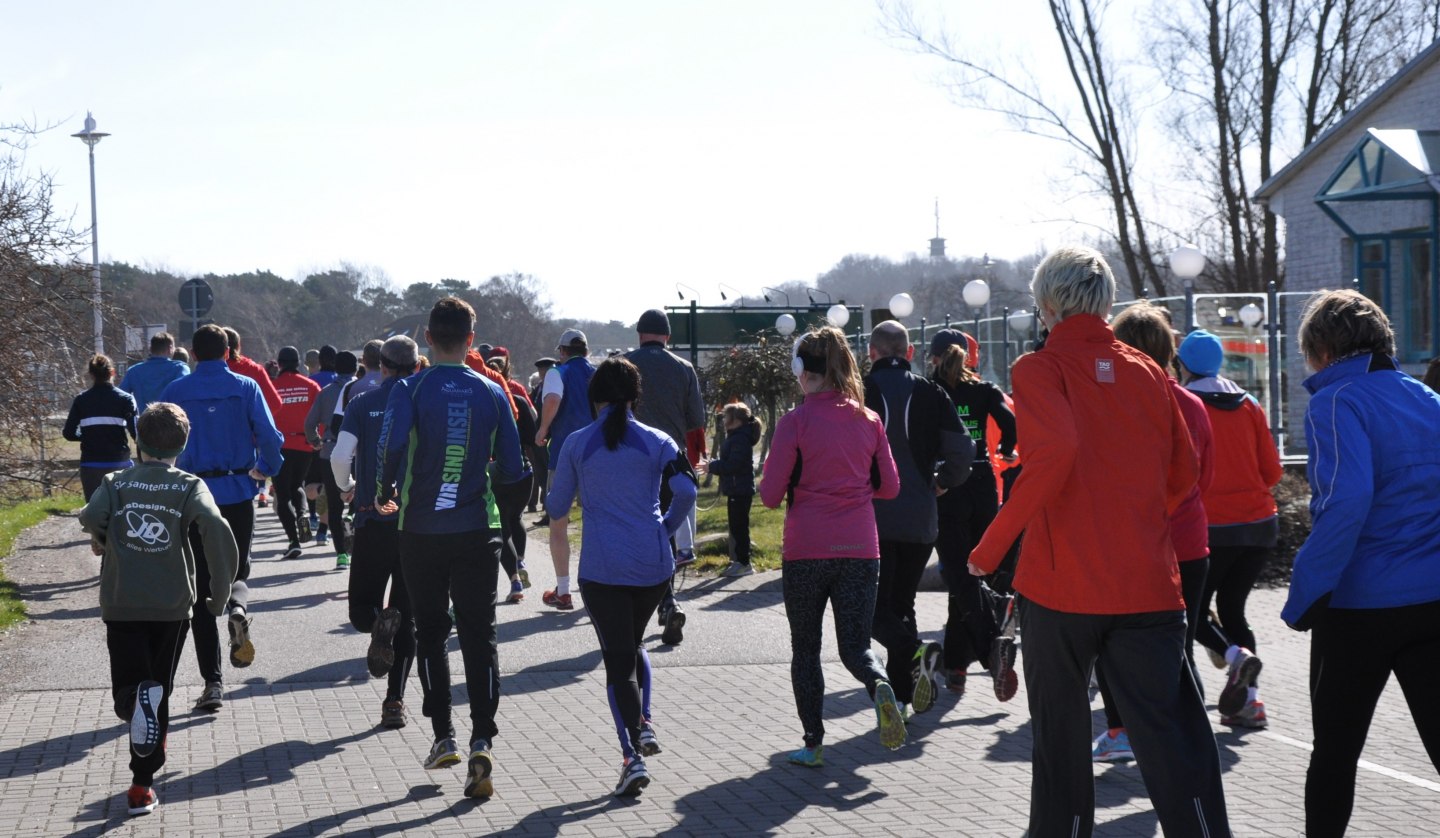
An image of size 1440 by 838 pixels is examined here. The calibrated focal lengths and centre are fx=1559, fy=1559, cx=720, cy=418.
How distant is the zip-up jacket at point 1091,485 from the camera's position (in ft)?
14.4

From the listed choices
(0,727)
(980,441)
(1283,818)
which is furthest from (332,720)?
(1283,818)

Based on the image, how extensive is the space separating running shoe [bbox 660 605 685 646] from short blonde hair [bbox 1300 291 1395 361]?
218 inches

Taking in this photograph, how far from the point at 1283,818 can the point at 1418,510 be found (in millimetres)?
1812

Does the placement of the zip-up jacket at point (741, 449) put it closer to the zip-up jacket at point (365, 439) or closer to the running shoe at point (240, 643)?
the zip-up jacket at point (365, 439)

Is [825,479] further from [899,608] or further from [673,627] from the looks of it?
[673,627]

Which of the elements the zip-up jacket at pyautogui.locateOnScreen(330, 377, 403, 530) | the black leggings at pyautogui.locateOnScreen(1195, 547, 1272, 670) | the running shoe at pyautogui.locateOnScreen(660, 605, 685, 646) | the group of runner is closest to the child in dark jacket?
the group of runner

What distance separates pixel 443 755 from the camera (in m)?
6.38

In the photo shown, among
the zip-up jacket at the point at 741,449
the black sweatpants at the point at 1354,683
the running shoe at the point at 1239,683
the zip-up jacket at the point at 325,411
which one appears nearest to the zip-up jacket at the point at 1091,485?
the black sweatpants at the point at 1354,683

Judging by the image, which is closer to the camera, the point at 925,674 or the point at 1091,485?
the point at 1091,485

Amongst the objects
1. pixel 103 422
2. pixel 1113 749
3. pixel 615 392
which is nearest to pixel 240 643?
pixel 615 392

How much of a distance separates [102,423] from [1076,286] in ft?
33.2

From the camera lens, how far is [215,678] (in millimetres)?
7957

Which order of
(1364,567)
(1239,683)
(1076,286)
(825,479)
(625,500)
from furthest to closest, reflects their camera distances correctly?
(1239,683) → (825,479) → (625,500) → (1076,286) → (1364,567)

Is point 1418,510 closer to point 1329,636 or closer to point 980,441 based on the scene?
point 1329,636
